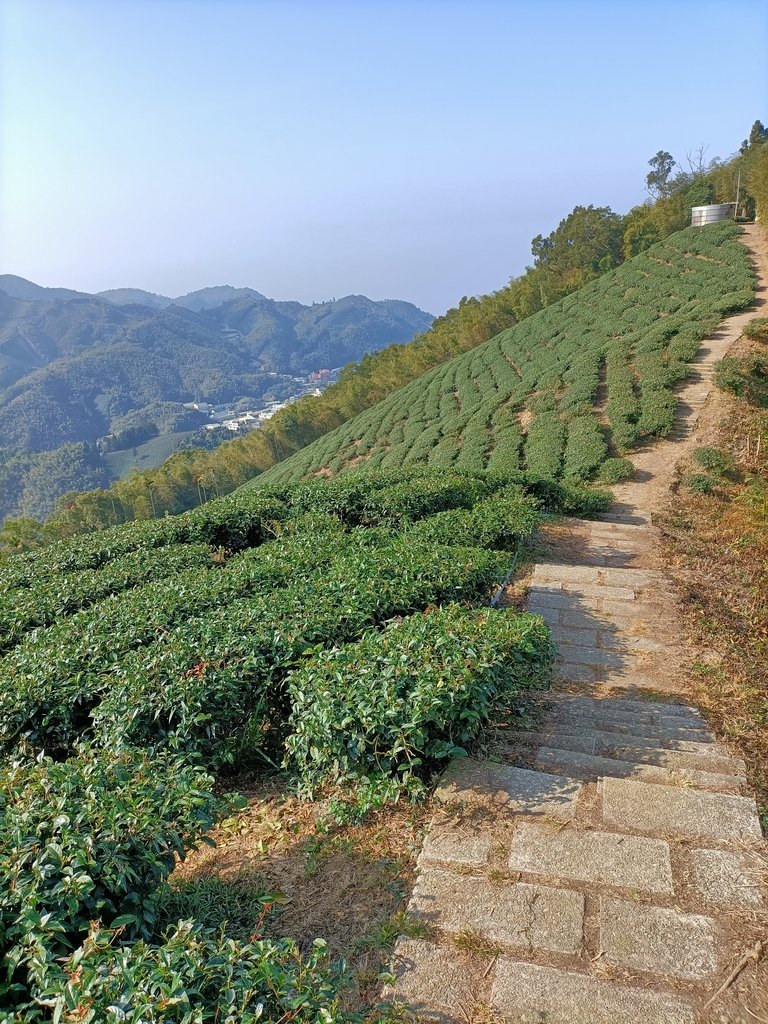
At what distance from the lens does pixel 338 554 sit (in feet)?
18.5

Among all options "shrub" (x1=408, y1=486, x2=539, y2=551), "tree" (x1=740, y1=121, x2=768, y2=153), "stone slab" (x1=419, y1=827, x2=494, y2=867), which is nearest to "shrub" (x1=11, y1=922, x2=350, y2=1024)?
"stone slab" (x1=419, y1=827, x2=494, y2=867)

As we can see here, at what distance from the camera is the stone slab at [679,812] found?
2.89 metres

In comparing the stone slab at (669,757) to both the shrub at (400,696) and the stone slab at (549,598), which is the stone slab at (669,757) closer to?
the shrub at (400,696)

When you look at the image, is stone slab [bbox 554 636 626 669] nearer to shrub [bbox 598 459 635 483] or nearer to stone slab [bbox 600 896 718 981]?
stone slab [bbox 600 896 718 981]

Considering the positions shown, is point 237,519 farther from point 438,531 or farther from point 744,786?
point 744,786

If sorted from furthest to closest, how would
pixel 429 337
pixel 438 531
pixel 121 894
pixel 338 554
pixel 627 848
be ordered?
1. pixel 429 337
2. pixel 438 531
3. pixel 338 554
4. pixel 627 848
5. pixel 121 894

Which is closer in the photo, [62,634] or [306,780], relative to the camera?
[306,780]

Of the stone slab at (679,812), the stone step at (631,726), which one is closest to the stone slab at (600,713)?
the stone step at (631,726)

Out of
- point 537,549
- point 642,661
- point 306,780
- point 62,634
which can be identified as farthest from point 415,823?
point 537,549

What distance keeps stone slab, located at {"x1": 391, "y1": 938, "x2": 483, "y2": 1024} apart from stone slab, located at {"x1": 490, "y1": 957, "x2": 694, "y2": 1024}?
0.32 feet

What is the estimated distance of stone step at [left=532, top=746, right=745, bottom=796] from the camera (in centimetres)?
327

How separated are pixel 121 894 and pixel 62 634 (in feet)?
8.81

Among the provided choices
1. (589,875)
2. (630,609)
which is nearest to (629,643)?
(630,609)

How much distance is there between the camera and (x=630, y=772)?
133 inches
